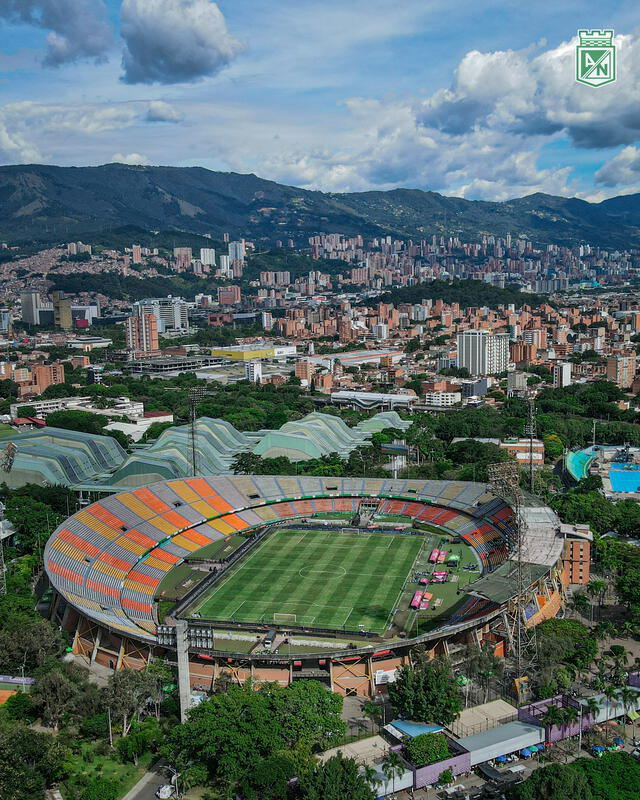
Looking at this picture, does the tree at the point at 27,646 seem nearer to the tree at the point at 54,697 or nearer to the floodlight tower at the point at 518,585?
the tree at the point at 54,697

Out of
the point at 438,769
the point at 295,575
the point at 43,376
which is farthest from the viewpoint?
the point at 43,376

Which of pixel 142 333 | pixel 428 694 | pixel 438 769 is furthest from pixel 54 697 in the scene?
pixel 142 333

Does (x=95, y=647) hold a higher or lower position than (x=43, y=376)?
lower

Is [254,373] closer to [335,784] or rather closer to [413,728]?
[413,728]

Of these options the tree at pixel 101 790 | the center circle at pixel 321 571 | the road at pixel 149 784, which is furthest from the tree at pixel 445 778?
the center circle at pixel 321 571

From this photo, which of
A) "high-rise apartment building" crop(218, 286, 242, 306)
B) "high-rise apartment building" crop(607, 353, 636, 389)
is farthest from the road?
"high-rise apartment building" crop(218, 286, 242, 306)

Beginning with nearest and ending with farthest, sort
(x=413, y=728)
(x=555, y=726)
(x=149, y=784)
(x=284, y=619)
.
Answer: (x=149, y=784), (x=555, y=726), (x=413, y=728), (x=284, y=619)

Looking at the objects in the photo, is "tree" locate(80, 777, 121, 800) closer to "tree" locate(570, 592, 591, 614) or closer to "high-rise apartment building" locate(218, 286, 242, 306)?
"tree" locate(570, 592, 591, 614)
